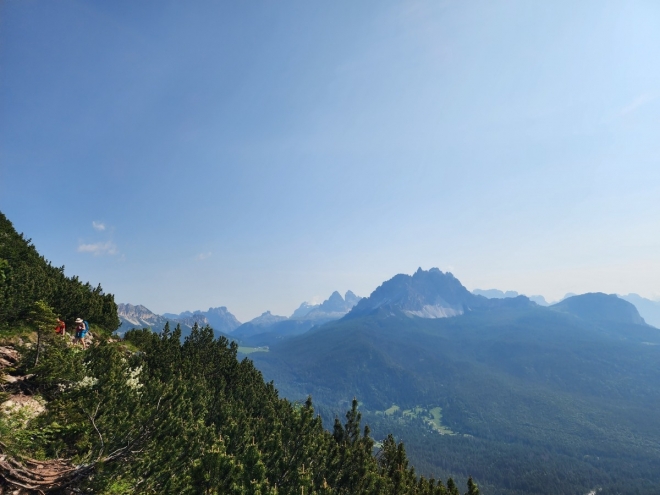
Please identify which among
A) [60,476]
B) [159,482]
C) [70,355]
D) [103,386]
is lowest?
[159,482]

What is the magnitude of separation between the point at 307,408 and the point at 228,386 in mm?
24774

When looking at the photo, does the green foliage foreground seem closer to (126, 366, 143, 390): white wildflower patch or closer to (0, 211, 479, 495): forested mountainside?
(0, 211, 479, 495): forested mountainside

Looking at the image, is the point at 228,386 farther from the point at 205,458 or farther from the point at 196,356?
the point at 205,458

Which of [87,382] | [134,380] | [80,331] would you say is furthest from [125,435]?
[80,331]

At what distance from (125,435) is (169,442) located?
299cm

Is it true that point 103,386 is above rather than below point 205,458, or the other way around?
above

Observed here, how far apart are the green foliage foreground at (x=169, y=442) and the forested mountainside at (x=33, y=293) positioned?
19.7 feet

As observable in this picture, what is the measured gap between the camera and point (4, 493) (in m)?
14.6

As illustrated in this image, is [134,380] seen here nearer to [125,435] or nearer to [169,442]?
[169,442]

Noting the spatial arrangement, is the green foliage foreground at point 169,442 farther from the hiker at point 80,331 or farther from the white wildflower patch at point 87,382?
the hiker at point 80,331

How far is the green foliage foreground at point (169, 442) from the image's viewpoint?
19.3 m

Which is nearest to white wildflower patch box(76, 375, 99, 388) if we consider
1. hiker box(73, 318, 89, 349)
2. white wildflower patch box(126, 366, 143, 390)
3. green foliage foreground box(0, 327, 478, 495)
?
green foliage foreground box(0, 327, 478, 495)

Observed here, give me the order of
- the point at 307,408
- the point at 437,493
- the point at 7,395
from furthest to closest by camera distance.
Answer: the point at 307,408 → the point at 437,493 → the point at 7,395

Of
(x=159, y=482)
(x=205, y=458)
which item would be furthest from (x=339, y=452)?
(x=159, y=482)
